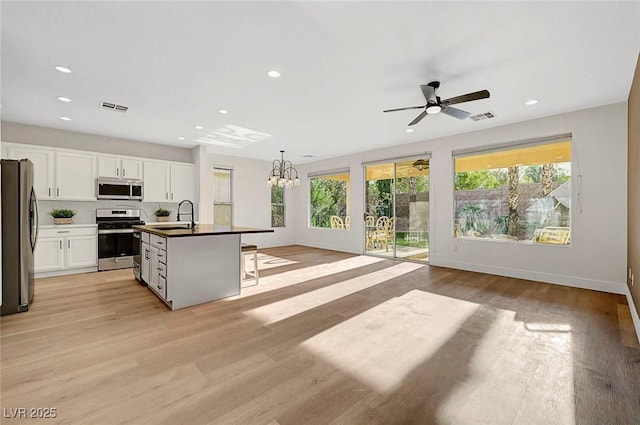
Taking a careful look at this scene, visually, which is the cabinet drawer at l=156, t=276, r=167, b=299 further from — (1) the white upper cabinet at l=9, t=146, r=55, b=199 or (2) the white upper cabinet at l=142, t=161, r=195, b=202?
Result: (1) the white upper cabinet at l=9, t=146, r=55, b=199

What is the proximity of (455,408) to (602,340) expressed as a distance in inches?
76.8

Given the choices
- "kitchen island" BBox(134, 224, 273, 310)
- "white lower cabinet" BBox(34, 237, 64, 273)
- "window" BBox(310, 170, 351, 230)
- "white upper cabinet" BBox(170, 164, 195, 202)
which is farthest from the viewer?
"window" BBox(310, 170, 351, 230)

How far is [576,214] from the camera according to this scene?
4.39m

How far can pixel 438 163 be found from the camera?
19.6 ft

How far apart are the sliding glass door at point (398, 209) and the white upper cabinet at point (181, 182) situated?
14.4ft

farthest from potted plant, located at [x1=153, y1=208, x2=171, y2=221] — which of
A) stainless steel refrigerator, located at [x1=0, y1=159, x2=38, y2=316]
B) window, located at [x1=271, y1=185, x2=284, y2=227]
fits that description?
window, located at [x1=271, y1=185, x2=284, y2=227]

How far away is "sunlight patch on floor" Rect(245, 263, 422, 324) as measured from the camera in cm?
321

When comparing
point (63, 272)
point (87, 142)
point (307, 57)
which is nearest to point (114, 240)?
point (63, 272)

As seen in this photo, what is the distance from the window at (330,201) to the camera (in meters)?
8.13

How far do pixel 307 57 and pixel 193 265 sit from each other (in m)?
2.73

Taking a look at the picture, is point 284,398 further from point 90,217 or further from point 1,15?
point 90,217

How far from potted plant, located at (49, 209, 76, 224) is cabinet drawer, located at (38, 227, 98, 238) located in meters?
0.22

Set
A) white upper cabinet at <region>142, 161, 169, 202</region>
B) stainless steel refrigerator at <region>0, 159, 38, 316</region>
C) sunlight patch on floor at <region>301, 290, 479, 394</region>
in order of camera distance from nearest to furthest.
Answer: sunlight patch on floor at <region>301, 290, 479, 394</region>
stainless steel refrigerator at <region>0, 159, 38, 316</region>
white upper cabinet at <region>142, 161, 169, 202</region>

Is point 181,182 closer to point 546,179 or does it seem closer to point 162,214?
point 162,214
